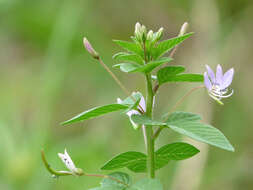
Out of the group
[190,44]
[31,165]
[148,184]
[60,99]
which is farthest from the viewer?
[60,99]

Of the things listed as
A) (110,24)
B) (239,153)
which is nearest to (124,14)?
(110,24)

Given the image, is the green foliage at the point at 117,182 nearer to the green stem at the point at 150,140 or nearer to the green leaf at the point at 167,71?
the green stem at the point at 150,140

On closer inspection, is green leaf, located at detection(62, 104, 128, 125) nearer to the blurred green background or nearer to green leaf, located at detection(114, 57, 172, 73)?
green leaf, located at detection(114, 57, 172, 73)

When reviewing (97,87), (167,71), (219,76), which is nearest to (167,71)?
(167,71)

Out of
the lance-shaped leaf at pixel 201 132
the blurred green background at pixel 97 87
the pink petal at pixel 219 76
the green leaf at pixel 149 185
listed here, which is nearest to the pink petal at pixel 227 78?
the pink petal at pixel 219 76

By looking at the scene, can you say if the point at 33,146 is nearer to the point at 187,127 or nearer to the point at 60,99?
the point at 60,99
